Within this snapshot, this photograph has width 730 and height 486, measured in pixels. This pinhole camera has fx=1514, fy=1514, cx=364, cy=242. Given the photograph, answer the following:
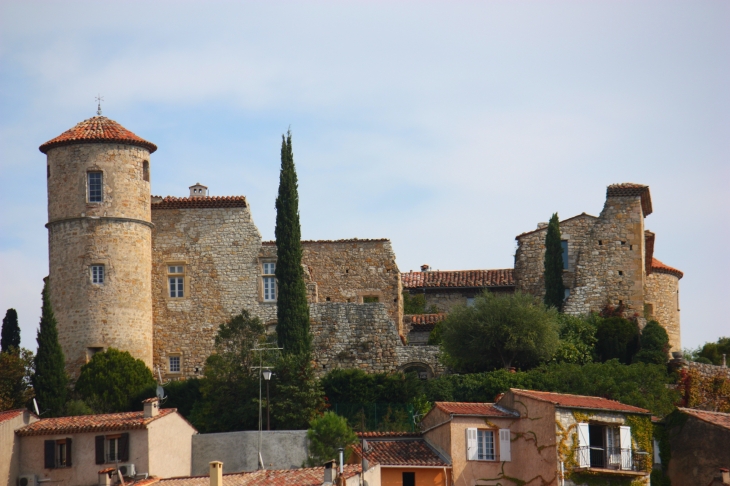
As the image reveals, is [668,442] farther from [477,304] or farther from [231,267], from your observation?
[231,267]

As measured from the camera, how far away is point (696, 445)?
44219mm

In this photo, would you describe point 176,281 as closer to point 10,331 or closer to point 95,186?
point 95,186

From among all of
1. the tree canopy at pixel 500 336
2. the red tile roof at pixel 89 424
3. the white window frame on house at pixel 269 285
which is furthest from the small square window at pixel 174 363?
the red tile roof at pixel 89 424

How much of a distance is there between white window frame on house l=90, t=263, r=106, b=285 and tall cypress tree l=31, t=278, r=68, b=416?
2442 mm

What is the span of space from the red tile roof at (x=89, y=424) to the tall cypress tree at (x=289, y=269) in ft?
25.8

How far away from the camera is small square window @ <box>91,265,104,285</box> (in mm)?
54281

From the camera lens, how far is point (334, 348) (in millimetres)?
55844

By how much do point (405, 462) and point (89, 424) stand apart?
9400mm

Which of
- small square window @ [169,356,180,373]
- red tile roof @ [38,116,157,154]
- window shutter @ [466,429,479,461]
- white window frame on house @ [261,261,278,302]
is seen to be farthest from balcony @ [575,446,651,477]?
red tile roof @ [38,116,157,154]

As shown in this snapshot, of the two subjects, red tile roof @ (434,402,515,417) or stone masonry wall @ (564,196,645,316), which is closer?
red tile roof @ (434,402,515,417)

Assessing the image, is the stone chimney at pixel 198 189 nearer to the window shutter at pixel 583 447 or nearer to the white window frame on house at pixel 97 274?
the white window frame on house at pixel 97 274

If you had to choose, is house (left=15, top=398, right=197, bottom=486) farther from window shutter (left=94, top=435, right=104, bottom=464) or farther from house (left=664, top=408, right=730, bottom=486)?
house (left=664, top=408, right=730, bottom=486)

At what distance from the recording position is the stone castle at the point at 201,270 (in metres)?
54.6

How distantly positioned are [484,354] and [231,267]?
10.2 m
